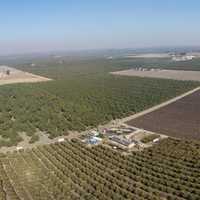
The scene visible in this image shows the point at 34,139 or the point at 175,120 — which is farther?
the point at 175,120

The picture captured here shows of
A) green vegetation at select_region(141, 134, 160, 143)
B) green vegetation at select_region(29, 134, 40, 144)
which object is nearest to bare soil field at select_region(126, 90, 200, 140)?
green vegetation at select_region(141, 134, 160, 143)

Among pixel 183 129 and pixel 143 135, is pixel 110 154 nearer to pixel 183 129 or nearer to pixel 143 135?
pixel 143 135

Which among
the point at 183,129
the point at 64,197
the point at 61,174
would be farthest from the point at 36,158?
the point at 183,129

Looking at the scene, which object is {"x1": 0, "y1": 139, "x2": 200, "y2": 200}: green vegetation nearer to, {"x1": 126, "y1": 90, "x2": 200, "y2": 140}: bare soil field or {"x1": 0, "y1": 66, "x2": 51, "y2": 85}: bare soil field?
{"x1": 126, "y1": 90, "x2": 200, "y2": 140}: bare soil field

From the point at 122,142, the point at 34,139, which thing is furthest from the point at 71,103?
the point at 122,142

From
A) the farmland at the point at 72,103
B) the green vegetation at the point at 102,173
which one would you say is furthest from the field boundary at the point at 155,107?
the green vegetation at the point at 102,173

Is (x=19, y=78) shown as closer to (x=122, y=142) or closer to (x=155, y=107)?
(x=155, y=107)
